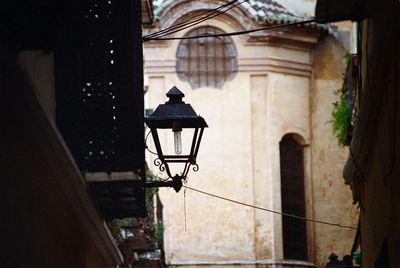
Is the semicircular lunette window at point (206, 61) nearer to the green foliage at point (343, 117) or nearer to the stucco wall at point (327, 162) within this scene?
the stucco wall at point (327, 162)

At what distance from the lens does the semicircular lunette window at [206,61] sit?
31.6 meters

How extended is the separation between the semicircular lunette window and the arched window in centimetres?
234

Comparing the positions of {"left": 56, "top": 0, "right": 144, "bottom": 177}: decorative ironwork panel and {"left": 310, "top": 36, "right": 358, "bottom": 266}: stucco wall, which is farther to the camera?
{"left": 310, "top": 36, "right": 358, "bottom": 266}: stucco wall

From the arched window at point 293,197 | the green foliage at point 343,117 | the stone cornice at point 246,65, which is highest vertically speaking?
the stone cornice at point 246,65

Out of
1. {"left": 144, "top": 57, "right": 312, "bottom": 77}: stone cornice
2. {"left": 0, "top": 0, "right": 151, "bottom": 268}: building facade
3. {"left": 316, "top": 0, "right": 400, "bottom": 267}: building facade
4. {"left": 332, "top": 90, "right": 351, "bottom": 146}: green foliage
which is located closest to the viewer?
{"left": 0, "top": 0, "right": 151, "bottom": 268}: building facade

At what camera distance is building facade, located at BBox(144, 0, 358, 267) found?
31.3 metres

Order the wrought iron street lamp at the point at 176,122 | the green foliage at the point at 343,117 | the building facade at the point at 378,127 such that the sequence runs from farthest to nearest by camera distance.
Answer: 1. the green foliage at the point at 343,117
2. the wrought iron street lamp at the point at 176,122
3. the building facade at the point at 378,127

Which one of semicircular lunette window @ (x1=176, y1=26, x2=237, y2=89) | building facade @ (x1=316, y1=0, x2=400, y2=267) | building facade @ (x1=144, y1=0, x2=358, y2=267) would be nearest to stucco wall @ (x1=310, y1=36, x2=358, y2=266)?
building facade @ (x1=144, y1=0, x2=358, y2=267)

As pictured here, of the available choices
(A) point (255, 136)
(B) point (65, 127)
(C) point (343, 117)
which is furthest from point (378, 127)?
(A) point (255, 136)

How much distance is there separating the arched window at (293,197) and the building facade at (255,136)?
0.03m

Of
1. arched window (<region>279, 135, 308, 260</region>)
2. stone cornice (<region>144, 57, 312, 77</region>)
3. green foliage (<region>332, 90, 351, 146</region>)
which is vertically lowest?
arched window (<region>279, 135, 308, 260</region>)

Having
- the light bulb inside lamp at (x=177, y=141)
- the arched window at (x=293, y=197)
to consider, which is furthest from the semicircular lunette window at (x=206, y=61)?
the light bulb inside lamp at (x=177, y=141)

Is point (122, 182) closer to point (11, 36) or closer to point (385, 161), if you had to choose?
point (385, 161)

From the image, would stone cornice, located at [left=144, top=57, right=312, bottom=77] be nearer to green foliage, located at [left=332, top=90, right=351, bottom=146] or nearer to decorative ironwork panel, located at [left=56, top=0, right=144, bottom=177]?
green foliage, located at [left=332, top=90, right=351, bottom=146]
